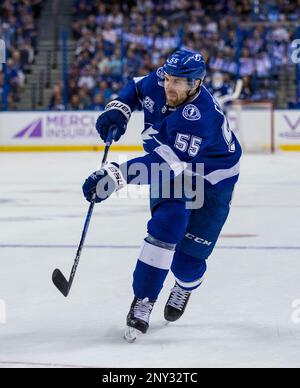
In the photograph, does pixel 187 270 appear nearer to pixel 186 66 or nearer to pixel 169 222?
pixel 169 222

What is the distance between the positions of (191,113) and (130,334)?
0.96 m

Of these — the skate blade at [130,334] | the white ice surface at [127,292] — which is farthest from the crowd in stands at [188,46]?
the skate blade at [130,334]

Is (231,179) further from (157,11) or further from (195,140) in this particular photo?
(157,11)

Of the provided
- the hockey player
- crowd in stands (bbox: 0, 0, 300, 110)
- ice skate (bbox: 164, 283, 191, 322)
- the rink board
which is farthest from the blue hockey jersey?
crowd in stands (bbox: 0, 0, 300, 110)

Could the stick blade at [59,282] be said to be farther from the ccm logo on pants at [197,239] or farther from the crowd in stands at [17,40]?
the crowd in stands at [17,40]

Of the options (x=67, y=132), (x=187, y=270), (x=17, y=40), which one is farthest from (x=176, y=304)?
(x=17, y=40)

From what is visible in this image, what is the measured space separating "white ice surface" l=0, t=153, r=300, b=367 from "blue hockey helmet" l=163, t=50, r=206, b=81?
1110mm

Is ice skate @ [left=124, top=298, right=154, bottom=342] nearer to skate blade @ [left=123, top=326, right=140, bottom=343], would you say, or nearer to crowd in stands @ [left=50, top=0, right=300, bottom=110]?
skate blade @ [left=123, top=326, right=140, bottom=343]

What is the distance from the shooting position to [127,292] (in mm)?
5348

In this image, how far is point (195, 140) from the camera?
167 inches

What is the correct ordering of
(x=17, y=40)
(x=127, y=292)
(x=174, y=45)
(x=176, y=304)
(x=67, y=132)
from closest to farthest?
(x=176, y=304)
(x=127, y=292)
(x=67, y=132)
(x=174, y=45)
(x=17, y=40)

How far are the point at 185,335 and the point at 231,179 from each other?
2.42 ft

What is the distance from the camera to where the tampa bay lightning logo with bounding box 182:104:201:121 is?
14.0 ft

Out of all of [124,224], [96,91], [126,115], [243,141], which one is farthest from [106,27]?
[126,115]
